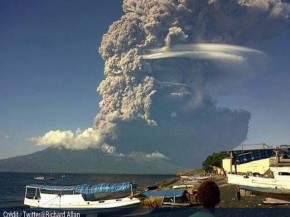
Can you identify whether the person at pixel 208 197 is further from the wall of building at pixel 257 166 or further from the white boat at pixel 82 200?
the wall of building at pixel 257 166

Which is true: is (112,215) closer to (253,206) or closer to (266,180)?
(253,206)

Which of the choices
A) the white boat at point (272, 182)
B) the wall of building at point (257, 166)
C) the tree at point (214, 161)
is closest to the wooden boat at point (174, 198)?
the white boat at point (272, 182)

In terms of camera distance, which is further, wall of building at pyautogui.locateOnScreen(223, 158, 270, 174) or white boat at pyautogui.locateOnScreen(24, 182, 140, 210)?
wall of building at pyautogui.locateOnScreen(223, 158, 270, 174)

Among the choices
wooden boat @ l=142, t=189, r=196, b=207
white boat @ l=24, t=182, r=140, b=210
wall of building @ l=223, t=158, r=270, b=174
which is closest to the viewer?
white boat @ l=24, t=182, r=140, b=210

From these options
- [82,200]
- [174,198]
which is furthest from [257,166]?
[82,200]

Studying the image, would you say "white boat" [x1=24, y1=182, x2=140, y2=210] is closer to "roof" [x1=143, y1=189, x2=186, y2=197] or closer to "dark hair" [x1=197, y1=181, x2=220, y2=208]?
"roof" [x1=143, y1=189, x2=186, y2=197]

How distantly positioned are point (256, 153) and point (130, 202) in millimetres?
43705

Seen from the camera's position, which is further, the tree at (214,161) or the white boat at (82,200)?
the tree at (214,161)

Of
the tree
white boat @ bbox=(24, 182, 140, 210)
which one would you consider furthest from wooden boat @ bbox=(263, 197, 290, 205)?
the tree

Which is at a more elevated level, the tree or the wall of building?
the tree

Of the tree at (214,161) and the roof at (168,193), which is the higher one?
the tree at (214,161)

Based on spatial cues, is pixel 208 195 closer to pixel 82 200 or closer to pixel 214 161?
pixel 82 200

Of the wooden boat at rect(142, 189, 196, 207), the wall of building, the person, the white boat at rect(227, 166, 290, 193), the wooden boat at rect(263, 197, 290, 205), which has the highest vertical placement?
the wall of building

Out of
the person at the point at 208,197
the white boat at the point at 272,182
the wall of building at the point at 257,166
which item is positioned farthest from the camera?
the wall of building at the point at 257,166
